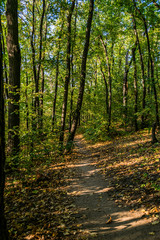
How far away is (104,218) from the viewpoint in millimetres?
3912

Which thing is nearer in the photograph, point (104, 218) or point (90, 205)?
point (104, 218)

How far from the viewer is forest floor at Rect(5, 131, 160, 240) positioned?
339cm

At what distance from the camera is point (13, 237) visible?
11.2ft

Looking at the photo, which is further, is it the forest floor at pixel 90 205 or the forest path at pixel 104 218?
the forest floor at pixel 90 205

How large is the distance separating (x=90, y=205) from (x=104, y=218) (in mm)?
828

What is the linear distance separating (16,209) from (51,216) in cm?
141

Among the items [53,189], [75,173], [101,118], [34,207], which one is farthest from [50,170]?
[101,118]

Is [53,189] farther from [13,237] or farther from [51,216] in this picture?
[13,237]

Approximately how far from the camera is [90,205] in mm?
4668

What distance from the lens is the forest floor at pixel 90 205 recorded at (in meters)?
3.39

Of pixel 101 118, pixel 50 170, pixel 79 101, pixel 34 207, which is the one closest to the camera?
pixel 34 207

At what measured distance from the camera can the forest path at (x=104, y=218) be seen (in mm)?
3166

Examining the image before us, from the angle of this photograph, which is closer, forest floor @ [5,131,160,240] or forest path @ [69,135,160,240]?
forest path @ [69,135,160,240]

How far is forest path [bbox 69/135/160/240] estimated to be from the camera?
10.4ft
